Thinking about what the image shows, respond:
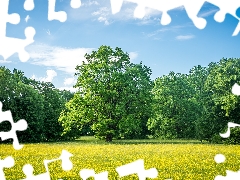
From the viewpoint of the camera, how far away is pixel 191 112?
73250 mm

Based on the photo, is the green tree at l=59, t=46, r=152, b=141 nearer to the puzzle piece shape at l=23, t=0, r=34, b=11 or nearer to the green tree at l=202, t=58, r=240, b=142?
the green tree at l=202, t=58, r=240, b=142

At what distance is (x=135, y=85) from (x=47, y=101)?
107 ft

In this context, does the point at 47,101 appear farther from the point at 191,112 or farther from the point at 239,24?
the point at 239,24

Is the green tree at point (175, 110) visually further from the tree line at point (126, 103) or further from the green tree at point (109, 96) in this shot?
the green tree at point (109, 96)

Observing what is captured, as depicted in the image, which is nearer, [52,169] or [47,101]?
[52,169]

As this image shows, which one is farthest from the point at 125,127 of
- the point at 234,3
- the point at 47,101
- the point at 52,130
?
the point at 234,3

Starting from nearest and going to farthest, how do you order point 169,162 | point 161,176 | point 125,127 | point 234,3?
1. point 234,3
2. point 161,176
3. point 169,162
4. point 125,127

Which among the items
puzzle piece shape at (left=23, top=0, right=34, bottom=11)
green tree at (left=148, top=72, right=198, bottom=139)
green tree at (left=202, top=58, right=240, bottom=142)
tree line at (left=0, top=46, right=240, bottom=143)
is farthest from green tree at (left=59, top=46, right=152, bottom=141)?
puzzle piece shape at (left=23, top=0, right=34, bottom=11)

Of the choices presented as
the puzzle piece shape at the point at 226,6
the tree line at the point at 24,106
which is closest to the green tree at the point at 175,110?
the tree line at the point at 24,106

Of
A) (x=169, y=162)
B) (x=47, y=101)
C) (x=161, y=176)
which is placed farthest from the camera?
(x=47, y=101)

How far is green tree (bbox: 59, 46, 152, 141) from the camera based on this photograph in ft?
178

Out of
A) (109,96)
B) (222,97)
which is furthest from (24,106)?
(222,97)

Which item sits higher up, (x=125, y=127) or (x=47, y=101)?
(x=47, y=101)

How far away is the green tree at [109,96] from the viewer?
54219 millimetres
